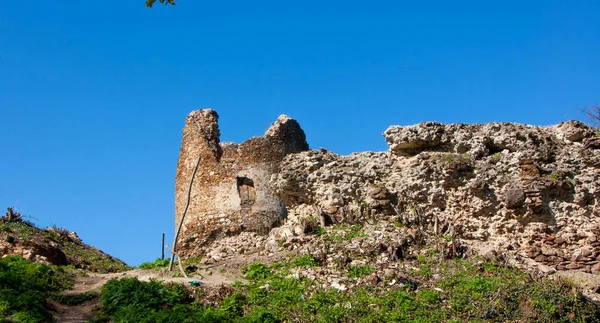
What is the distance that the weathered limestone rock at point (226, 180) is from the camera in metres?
20.9

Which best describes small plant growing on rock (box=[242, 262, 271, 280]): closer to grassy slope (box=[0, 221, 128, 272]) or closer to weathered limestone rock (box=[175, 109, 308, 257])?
grassy slope (box=[0, 221, 128, 272])

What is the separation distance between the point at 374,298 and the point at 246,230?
8.31 metres

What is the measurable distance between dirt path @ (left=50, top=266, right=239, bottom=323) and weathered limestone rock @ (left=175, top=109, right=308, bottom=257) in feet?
13.7

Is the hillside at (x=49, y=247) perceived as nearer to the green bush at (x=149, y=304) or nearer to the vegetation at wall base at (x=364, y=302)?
the green bush at (x=149, y=304)

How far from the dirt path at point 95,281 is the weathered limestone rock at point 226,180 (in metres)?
4.19

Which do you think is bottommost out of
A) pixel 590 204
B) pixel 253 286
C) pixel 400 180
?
Result: pixel 253 286

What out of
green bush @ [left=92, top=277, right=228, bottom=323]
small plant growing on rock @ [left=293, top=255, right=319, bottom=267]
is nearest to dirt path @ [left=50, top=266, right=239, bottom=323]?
green bush @ [left=92, top=277, right=228, bottom=323]

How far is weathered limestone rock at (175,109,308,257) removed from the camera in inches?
823

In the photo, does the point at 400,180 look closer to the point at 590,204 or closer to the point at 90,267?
the point at 590,204

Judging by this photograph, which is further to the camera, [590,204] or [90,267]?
[90,267]

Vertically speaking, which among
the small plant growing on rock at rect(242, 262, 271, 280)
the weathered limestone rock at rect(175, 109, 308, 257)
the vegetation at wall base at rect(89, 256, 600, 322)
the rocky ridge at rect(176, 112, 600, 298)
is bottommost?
the vegetation at wall base at rect(89, 256, 600, 322)

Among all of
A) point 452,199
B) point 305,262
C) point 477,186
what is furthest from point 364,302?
point 477,186

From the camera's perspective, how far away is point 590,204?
1577 cm

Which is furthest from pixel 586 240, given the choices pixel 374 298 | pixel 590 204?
pixel 374 298
